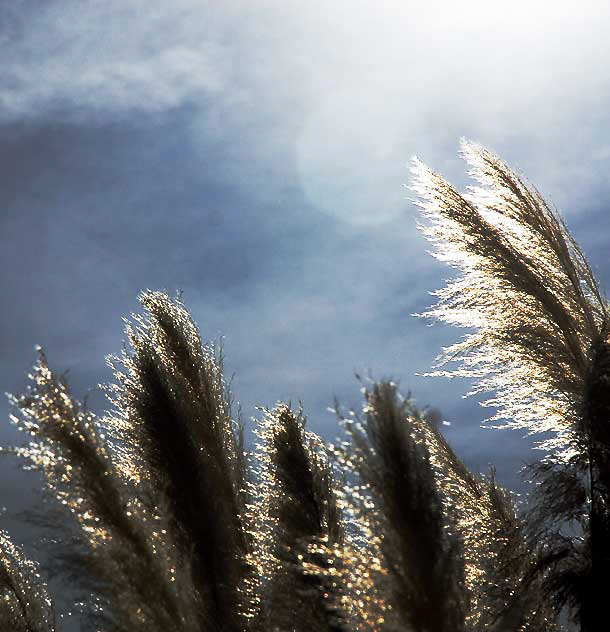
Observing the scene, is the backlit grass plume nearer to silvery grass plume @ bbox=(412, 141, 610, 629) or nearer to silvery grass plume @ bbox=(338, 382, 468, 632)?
silvery grass plume @ bbox=(412, 141, 610, 629)

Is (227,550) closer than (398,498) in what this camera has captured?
No

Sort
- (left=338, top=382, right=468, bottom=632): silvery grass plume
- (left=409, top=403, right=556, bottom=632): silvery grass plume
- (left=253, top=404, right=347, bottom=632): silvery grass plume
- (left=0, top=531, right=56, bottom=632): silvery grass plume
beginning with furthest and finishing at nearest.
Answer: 1. (left=0, top=531, right=56, bottom=632): silvery grass plume
2. (left=409, top=403, right=556, bottom=632): silvery grass plume
3. (left=253, top=404, right=347, bottom=632): silvery grass plume
4. (left=338, top=382, right=468, bottom=632): silvery grass plume

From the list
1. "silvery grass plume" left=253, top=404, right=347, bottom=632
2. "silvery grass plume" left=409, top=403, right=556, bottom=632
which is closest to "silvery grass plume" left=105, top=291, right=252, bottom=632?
"silvery grass plume" left=253, top=404, right=347, bottom=632

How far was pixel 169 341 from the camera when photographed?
353 centimetres

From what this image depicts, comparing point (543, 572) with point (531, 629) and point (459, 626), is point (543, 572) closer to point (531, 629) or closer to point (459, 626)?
point (531, 629)

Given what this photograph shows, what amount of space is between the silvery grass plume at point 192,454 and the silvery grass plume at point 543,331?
3.73ft

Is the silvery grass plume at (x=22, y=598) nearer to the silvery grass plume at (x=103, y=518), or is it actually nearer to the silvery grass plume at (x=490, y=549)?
the silvery grass plume at (x=103, y=518)

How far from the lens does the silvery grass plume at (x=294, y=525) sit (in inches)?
111

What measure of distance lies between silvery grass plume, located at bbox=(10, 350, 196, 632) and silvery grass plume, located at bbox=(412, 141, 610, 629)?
4.72 ft

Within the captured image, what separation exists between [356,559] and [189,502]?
1005 millimetres

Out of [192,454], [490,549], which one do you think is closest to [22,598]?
[192,454]

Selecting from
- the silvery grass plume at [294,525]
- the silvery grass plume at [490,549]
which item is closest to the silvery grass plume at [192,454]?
the silvery grass plume at [294,525]

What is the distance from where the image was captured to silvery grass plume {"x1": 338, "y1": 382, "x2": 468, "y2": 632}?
1926mm

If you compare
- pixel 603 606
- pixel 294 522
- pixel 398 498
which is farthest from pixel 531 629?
pixel 398 498
